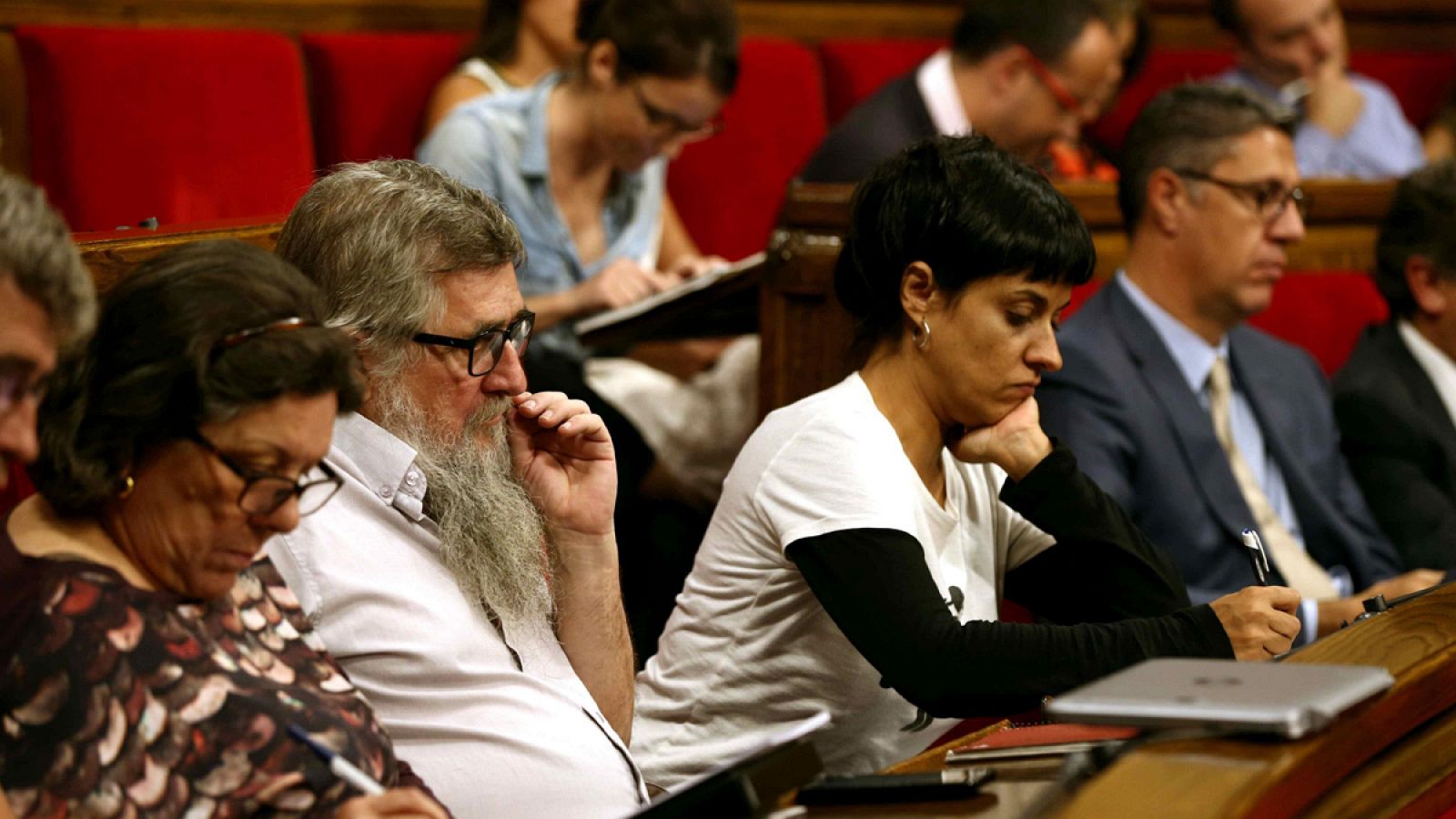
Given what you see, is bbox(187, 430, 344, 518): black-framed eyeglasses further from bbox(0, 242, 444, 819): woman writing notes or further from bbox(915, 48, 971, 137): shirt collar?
bbox(915, 48, 971, 137): shirt collar

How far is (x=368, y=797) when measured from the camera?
4.34ft

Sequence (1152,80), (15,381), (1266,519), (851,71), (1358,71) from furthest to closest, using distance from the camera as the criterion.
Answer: (1358,71) → (1152,80) → (851,71) → (1266,519) → (15,381)

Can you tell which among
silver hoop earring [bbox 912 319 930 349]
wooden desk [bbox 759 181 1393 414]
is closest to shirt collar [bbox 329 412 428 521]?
silver hoop earring [bbox 912 319 930 349]

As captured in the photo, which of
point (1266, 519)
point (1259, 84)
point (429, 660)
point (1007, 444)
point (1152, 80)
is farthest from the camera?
point (1152, 80)

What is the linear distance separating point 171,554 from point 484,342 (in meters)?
0.47

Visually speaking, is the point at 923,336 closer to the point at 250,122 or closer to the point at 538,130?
the point at 538,130

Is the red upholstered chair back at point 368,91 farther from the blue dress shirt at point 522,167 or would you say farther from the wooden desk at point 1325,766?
→ the wooden desk at point 1325,766

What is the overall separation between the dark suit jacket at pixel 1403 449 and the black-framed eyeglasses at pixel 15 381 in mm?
2331

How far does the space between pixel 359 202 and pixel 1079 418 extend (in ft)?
3.98

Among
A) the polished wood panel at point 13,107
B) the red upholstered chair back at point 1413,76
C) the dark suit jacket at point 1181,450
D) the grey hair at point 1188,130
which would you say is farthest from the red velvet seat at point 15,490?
the red upholstered chair back at point 1413,76

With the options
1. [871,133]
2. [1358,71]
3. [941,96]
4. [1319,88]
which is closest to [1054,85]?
[941,96]

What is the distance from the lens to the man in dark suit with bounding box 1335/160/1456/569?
292 cm

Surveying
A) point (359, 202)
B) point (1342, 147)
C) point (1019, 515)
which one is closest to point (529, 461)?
point (359, 202)

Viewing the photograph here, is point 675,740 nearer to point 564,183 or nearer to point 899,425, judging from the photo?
point 899,425
